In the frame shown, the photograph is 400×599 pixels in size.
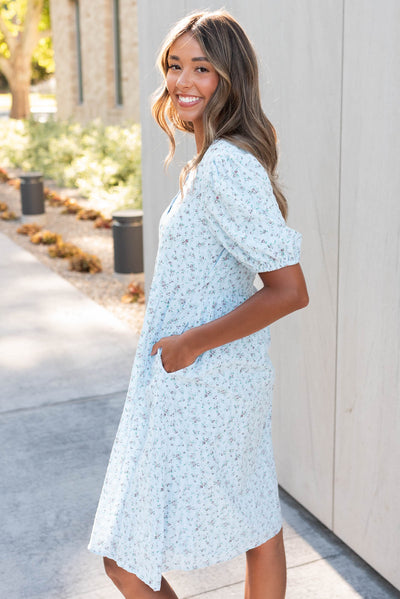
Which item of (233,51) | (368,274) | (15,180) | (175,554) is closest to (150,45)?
(368,274)

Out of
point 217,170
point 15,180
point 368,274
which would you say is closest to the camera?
point 217,170

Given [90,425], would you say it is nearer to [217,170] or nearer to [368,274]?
[368,274]

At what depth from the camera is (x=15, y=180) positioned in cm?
1538

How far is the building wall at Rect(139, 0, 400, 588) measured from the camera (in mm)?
2570

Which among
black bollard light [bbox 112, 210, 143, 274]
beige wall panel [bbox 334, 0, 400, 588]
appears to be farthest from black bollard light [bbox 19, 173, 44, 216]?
beige wall panel [bbox 334, 0, 400, 588]

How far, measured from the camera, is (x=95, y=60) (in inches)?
720

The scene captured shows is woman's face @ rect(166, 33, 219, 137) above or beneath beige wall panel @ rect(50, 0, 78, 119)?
beneath

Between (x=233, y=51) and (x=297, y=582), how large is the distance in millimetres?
2002

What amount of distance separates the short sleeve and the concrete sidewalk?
159 cm

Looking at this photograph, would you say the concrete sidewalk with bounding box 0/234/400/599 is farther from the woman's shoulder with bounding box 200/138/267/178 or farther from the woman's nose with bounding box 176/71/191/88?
the woman's nose with bounding box 176/71/191/88

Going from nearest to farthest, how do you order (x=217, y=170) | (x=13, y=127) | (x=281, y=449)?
(x=217, y=170) → (x=281, y=449) → (x=13, y=127)

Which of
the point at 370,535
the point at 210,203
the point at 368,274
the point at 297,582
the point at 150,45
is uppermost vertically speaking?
the point at 150,45

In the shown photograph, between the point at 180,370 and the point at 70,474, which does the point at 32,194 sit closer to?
the point at 70,474

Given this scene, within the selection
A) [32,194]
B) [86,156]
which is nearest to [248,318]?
[32,194]
